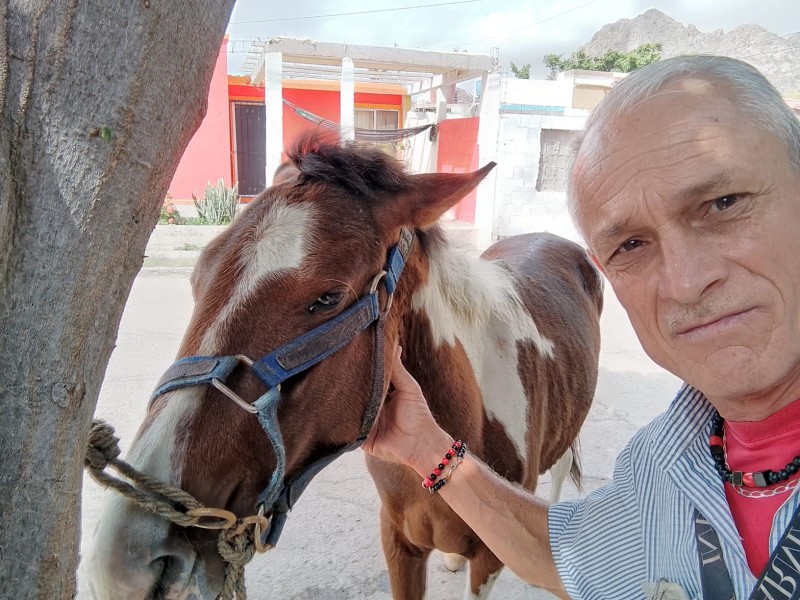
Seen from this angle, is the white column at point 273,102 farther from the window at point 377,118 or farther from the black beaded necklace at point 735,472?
the black beaded necklace at point 735,472

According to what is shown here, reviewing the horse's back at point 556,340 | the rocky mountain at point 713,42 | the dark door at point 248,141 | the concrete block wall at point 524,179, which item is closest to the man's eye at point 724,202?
the horse's back at point 556,340

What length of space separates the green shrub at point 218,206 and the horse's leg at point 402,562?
886 cm

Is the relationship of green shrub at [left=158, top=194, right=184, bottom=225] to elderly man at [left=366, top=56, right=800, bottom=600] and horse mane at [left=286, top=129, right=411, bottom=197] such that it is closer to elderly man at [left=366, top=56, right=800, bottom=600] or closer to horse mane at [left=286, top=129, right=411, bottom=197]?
horse mane at [left=286, top=129, right=411, bottom=197]

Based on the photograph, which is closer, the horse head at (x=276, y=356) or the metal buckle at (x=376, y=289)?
the horse head at (x=276, y=356)

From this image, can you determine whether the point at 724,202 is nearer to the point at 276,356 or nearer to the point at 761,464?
the point at 761,464

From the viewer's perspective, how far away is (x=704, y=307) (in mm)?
953

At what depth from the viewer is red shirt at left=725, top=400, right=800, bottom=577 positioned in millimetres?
967

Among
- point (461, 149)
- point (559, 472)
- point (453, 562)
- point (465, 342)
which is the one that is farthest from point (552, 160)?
point (465, 342)

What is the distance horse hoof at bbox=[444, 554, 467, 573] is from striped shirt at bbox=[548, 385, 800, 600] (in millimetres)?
1803

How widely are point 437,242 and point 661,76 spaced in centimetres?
93

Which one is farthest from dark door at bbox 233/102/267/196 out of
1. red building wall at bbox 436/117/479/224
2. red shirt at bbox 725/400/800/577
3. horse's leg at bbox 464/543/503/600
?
red shirt at bbox 725/400/800/577

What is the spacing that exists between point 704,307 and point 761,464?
337 mm

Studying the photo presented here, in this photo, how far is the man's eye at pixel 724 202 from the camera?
940 millimetres

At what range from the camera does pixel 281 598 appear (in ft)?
8.74
